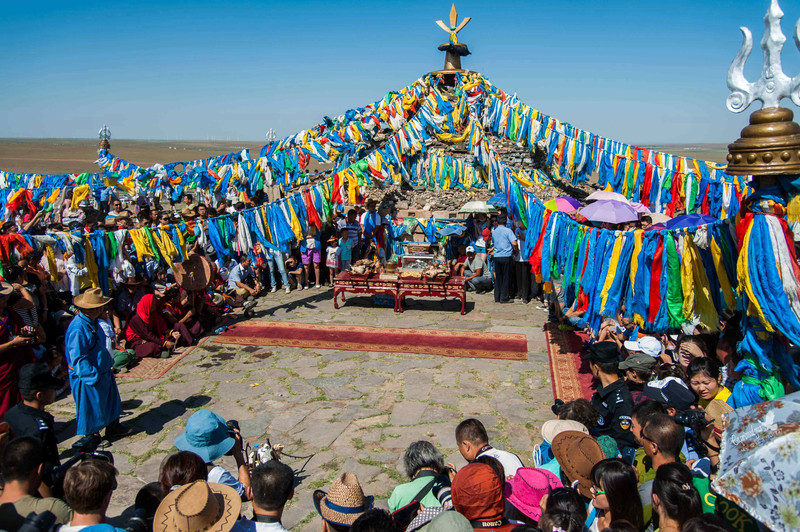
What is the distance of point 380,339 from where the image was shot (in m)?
10.3

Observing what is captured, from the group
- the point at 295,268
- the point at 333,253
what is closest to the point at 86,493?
the point at 333,253

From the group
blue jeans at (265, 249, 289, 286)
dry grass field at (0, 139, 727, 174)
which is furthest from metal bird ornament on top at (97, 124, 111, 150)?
dry grass field at (0, 139, 727, 174)

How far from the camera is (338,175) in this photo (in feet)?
44.4

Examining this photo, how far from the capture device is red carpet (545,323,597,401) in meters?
7.85

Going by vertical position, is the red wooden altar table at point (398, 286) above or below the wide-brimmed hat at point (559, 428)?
below

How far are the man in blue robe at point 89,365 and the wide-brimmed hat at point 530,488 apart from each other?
16.0 ft

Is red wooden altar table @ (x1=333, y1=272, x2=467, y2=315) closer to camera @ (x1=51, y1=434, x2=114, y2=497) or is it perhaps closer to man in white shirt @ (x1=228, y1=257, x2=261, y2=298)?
man in white shirt @ (x1=228, y1=257, x2=261, y2=298)

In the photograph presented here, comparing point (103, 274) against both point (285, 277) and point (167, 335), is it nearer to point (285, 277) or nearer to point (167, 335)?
point (167, 335)

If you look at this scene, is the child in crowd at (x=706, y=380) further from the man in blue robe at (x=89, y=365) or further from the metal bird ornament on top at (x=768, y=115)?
the man in blue robe at (x=89, y=365)

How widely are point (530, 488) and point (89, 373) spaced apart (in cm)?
507

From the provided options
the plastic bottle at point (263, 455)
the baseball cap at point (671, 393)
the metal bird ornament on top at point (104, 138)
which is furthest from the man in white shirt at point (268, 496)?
the metal bird ornament on top at point (104, 138)

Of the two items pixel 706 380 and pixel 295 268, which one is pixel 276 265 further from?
pixel 706 380

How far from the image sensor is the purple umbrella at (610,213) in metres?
9.08

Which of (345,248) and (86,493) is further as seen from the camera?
(345,248)
